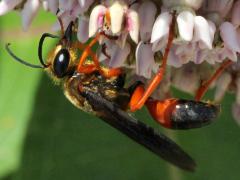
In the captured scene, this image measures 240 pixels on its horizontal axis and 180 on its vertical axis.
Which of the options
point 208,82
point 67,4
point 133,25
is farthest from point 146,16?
point 208,82

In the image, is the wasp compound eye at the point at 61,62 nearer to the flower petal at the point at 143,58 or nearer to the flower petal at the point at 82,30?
the flower petal at the point at 82,30

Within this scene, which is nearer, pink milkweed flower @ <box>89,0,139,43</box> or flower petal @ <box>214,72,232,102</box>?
pink milkweed flower @ <box>89,0,139,43</box>

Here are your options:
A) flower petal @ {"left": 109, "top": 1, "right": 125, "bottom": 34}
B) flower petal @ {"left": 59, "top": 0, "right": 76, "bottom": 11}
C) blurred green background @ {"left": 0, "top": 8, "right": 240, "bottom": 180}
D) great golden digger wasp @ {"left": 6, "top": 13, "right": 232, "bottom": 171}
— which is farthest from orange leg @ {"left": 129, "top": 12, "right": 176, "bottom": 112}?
blurred green background @ {"left": 0, "top": 8, "right": 240, "bottom": 180}

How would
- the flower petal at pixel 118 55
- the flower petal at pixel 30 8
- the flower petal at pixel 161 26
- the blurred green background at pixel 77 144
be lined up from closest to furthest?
1. the flower petal at pixel 161 26
2. the flower petal at pixel 118 55
3. the flower petal at pixel 30 8
4. the blurred green background at pixel 77 144

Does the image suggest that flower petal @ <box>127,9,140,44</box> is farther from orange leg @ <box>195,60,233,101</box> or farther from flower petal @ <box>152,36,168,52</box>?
orange leg @ <box>195,60,233,101</box>

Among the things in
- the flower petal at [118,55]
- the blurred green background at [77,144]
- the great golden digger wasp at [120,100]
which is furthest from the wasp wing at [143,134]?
the blurred green background at [77,144]
